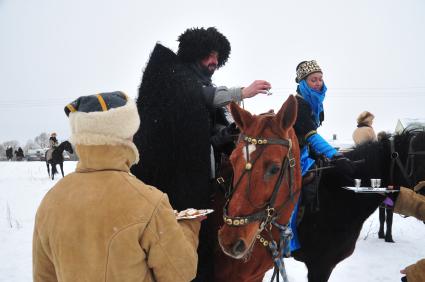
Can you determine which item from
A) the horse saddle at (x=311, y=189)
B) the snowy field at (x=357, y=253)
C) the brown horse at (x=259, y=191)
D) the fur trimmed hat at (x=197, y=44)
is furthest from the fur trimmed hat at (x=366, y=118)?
the fur trimmed hat at (x=197, y=44)

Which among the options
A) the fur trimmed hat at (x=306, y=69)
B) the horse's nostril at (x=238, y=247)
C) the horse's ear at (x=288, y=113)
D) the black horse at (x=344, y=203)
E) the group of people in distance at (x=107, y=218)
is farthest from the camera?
the fur trimmed hat at (x=306, y=69)

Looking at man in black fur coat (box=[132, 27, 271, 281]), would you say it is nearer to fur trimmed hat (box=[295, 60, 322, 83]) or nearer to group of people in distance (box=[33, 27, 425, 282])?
group of people in distance (box=[33, 27, 425, 282])

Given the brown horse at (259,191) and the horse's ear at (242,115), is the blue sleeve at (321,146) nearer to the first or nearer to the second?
the brown horse at (259,191)

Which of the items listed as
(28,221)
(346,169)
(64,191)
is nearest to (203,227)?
(64,191)

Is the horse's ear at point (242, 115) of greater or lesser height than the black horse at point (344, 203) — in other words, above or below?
above

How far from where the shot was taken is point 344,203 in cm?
284

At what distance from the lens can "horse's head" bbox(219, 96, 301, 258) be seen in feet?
6.31

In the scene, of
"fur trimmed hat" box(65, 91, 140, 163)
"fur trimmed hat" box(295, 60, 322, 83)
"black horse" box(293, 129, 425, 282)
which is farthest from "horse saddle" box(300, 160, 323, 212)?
"fur trimmed hat" box(65, 91, 140, 163)

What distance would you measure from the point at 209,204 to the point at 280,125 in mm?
804

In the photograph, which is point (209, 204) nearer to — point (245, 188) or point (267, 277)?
point (245, 188)

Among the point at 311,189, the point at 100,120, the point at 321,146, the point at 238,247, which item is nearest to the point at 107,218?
the point at 100,120

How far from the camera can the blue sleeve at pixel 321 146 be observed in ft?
8.98

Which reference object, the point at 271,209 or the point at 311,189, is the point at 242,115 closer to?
the point at 271,209

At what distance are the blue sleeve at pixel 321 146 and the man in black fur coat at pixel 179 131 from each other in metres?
0.85
